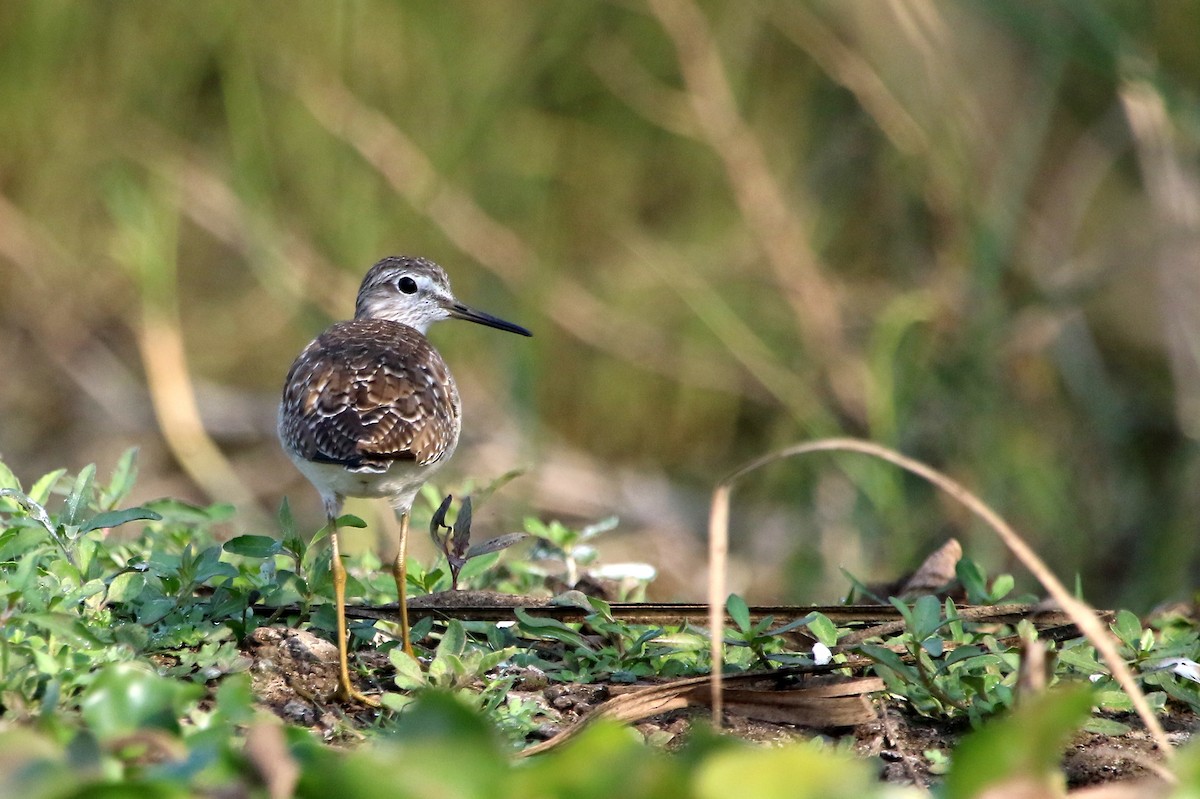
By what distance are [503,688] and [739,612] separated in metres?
0.62

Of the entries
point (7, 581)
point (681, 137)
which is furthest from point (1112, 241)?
point (7, 581)

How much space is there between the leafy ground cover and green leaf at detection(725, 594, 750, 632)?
11mm

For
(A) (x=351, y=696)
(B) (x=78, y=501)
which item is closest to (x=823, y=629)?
(A) (x=351, y=696)

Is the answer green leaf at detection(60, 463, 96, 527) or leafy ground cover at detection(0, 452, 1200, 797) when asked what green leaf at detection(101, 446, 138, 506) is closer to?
leafy ground cover at detection(0, 452, 1200, 797)

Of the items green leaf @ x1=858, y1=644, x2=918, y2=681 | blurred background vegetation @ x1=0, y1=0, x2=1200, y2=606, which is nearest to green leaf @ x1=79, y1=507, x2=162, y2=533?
green leaf @ x1=858, y1=644, x2=918, y2=681

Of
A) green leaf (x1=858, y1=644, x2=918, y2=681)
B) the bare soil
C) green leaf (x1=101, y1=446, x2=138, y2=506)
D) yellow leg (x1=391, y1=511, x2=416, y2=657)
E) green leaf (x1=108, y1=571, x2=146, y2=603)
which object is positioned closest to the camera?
the bare soil

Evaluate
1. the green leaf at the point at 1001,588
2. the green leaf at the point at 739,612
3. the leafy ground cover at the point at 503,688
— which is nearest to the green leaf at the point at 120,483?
the leafy ground cover at the point at 503,688

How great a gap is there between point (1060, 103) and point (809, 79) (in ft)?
5.70

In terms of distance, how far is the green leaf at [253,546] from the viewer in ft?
11.7

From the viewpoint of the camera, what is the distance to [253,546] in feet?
11.8

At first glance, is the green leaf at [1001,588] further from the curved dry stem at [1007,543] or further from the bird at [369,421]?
the bird at [369,421]

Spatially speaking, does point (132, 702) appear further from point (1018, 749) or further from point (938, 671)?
point (938, 671)

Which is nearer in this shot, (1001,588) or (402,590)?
(402,590)

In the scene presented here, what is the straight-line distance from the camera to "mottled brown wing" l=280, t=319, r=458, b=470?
408 cm
